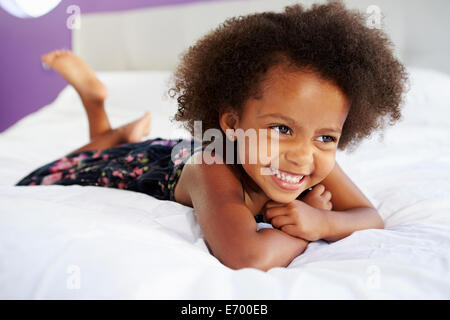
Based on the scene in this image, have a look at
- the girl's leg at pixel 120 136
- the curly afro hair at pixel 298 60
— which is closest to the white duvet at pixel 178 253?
the curly afro hair at pixel 298 60

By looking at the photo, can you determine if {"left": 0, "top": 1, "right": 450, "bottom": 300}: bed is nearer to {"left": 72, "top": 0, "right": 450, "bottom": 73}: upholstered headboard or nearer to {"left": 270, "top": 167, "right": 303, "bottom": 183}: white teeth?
{"left": 270, "top": 167, "right": 303, "bottom": 183}: white teeth

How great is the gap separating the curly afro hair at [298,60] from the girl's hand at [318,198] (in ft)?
0.48

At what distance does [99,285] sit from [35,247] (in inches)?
4.5

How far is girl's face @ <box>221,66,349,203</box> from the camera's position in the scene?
707mm

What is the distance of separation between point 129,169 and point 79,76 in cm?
51

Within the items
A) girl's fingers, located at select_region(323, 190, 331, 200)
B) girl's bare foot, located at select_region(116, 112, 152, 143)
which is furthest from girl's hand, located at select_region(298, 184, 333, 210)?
girl's bare foot, located at select_region(116, 112, 152, 143)

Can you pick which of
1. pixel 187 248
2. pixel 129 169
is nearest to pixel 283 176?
pixel 187 248

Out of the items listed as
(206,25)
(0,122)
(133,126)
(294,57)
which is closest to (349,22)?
(294,57)

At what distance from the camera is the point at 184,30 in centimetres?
233

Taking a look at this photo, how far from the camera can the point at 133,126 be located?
143cm

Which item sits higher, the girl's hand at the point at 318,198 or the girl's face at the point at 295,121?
the girl's face at the point at 295,121

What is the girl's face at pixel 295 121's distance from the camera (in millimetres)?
707

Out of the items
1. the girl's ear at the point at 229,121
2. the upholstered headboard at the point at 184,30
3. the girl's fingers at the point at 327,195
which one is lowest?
the girl's fingers at the point at 327,195

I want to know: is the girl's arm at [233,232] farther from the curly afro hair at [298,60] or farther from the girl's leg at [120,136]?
the girl's leg at [120,136]
